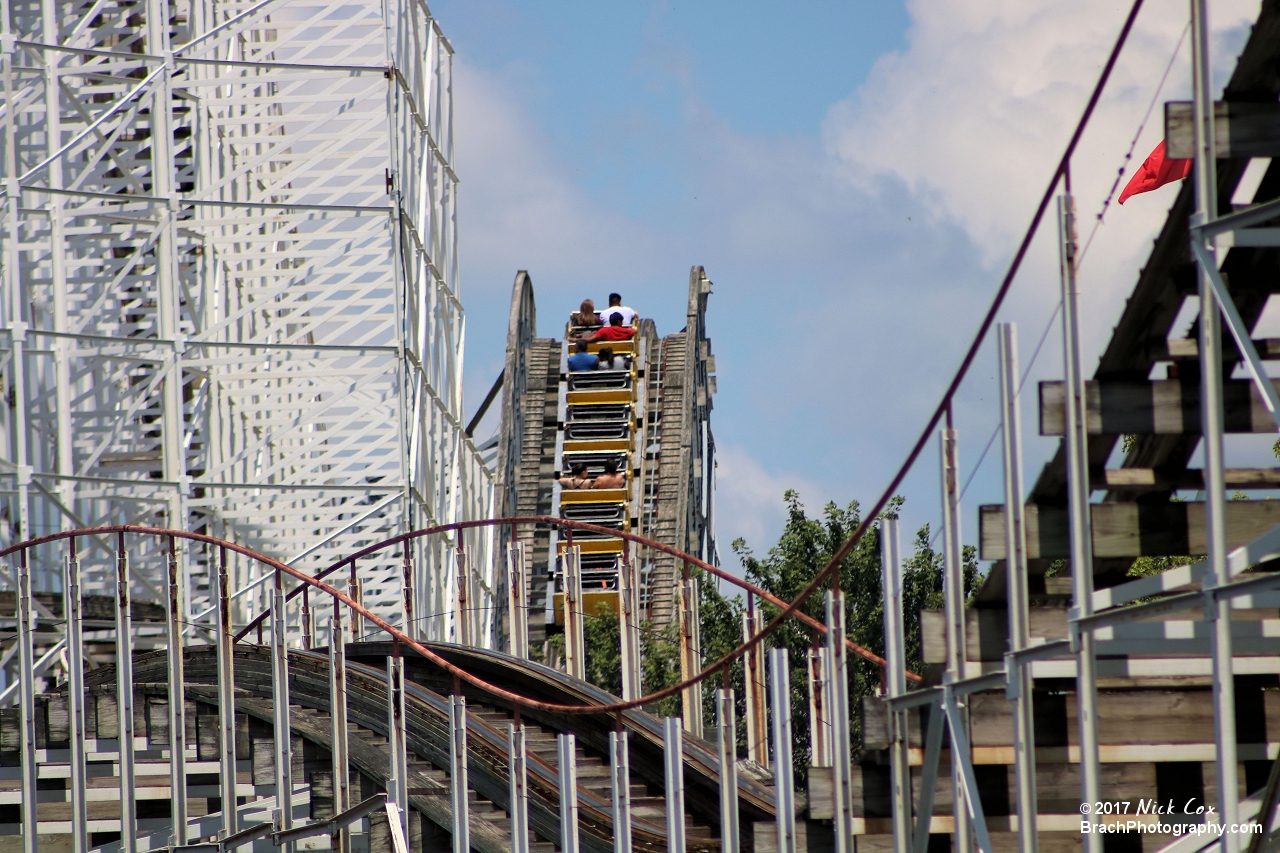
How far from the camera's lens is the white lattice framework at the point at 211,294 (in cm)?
1527

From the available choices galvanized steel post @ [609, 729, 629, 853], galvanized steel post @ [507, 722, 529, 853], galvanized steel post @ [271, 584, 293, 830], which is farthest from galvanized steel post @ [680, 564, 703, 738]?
galvanized steel post @ [609, 729, 629, 853]

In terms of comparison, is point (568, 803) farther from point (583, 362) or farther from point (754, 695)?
point (583, 362)

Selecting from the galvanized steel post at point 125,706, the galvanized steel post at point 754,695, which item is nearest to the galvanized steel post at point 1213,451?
the galvanized steel post at point 754,695

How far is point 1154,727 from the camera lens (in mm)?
7266

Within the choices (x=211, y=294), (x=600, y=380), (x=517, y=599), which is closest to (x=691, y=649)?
(x=517, y=599)

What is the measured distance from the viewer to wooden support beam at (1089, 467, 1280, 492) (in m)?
6.64

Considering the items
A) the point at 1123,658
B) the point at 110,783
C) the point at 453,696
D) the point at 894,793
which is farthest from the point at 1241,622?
the point at 110,783

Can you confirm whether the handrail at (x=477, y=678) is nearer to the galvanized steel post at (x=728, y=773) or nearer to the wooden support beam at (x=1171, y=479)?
the galvanized steel post at (x=728, y=773)

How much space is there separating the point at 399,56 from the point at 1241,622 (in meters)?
12.2

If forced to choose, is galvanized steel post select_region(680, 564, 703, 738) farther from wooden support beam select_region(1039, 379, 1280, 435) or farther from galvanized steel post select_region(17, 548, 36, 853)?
wooden support beam select_region(1039, 379, 1280, 435)

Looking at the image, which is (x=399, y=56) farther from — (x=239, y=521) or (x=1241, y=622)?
(x=1241, y=622)

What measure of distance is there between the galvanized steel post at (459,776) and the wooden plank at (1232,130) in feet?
14.4

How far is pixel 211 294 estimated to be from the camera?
57.0 feet

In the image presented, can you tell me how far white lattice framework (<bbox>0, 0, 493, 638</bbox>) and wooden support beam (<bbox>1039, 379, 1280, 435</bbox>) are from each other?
30.3ft
